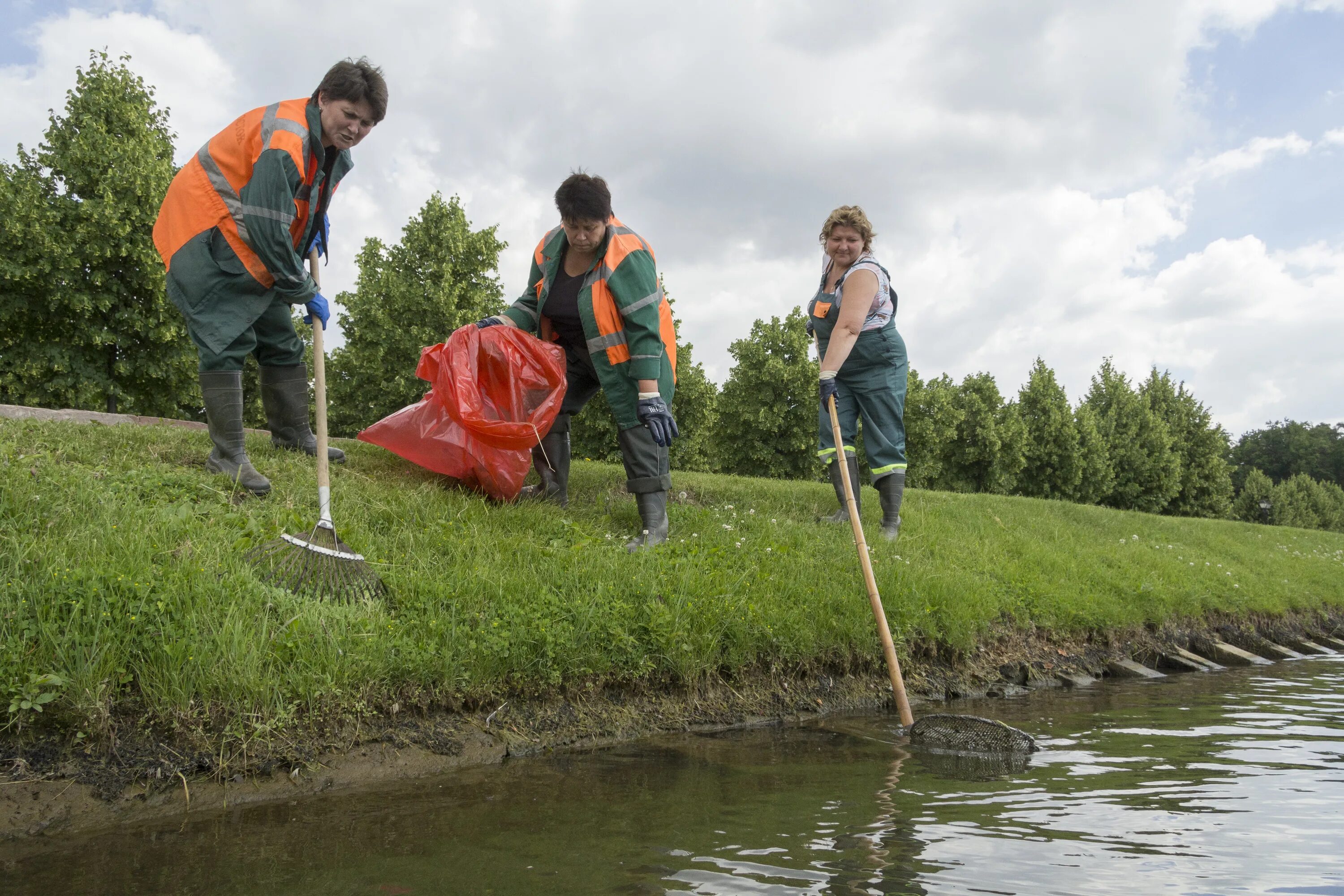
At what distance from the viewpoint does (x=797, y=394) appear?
24625 mm

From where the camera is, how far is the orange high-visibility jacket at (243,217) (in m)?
4.45

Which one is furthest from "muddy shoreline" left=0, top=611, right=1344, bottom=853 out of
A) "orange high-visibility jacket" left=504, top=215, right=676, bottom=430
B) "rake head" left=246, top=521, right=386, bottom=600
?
"orange high-visibility jacket" left=504, top=215, right=676, bottom=430

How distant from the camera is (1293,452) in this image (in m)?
80.1

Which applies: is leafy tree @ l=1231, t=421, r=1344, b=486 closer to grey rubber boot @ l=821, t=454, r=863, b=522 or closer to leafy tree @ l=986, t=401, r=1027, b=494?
leafy tree @ l=986, t=401, r=1027, b=494

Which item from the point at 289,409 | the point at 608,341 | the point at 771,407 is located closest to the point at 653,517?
the point at 608,341

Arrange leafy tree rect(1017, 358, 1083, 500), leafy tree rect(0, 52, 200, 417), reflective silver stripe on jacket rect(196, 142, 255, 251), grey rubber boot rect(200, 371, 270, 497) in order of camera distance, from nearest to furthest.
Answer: reflective silver stripe on jacket rect(196, 142, 255, 251) → grey rubber boot rect(200, 371, 270, 497) → leafy tree rect(0, 52, 200, 417) → leafy tree rect(1017, 358, 1083, 500)

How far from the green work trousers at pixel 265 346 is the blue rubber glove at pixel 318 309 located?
0.80ft

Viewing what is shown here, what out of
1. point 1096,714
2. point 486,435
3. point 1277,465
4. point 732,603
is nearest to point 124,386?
point 486,435

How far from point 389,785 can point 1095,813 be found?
2338 millimetres

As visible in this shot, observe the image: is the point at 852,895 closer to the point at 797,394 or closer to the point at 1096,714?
the point at 1096,714

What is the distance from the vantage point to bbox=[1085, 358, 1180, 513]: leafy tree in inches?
1280

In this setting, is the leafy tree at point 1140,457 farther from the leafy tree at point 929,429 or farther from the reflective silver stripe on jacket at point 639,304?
the reflective silver stripe on jacket at point 639,304

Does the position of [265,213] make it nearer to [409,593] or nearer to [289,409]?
[289,409]

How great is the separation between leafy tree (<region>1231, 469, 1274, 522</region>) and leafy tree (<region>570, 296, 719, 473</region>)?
117 ft
